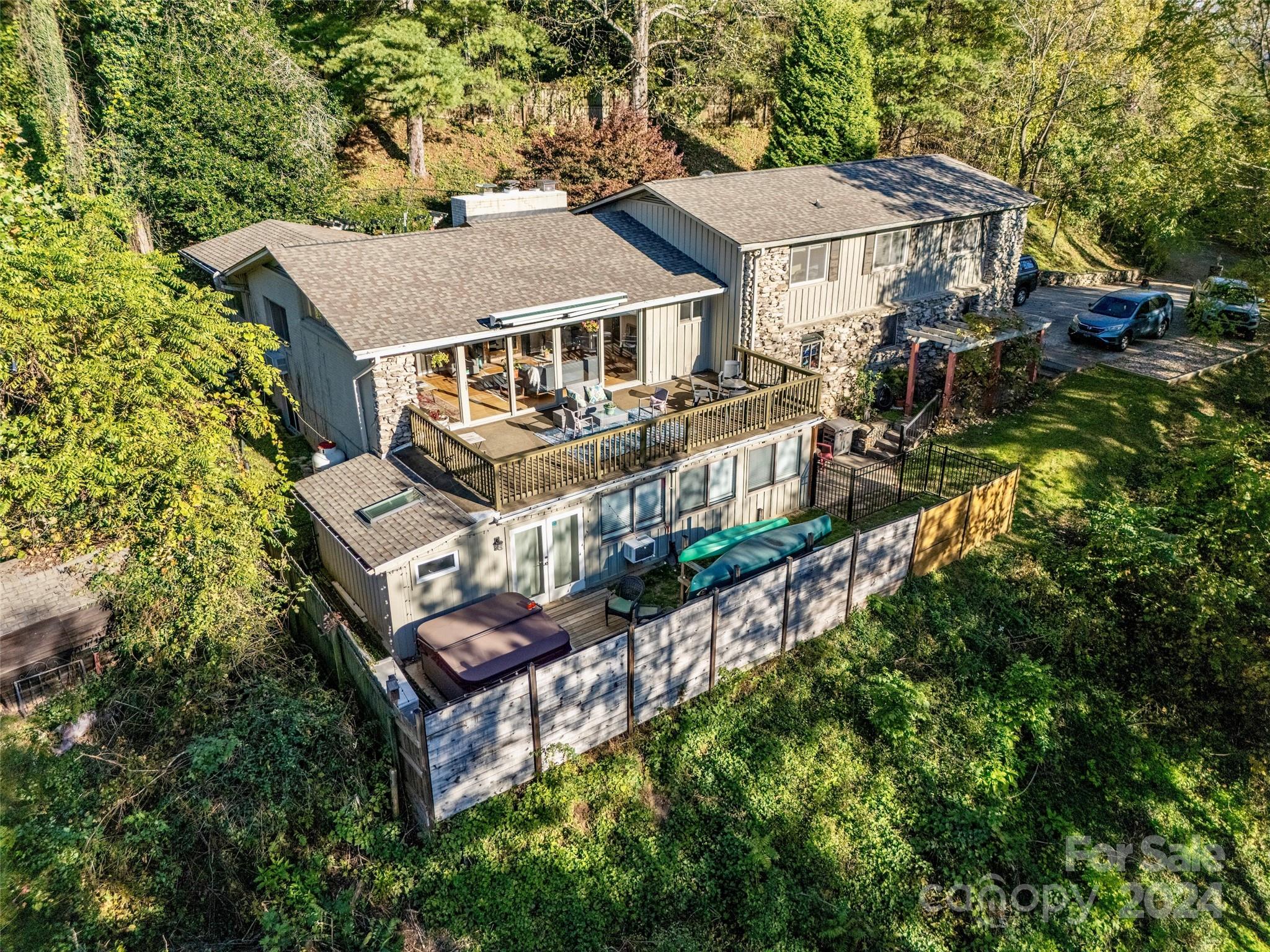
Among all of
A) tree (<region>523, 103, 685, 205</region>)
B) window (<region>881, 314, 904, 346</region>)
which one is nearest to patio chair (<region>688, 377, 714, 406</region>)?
window (<region>881, 314, 904, 346</region>)

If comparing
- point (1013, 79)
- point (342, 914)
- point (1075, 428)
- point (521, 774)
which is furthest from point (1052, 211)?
point (342, 914)

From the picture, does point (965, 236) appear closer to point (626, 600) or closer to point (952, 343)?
point (952, 343)

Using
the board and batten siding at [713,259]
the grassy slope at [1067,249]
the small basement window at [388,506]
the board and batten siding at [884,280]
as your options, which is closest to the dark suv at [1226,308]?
the board and batten siding at [884,280]

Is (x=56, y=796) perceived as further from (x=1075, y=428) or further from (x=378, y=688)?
(x=1075, y=428)

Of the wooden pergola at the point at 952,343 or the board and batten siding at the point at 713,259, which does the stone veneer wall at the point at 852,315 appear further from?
the wooden pergola at the point at 952,343

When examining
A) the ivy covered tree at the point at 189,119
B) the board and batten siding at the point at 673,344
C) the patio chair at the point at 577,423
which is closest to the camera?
the patio chair at the point at 577,423
